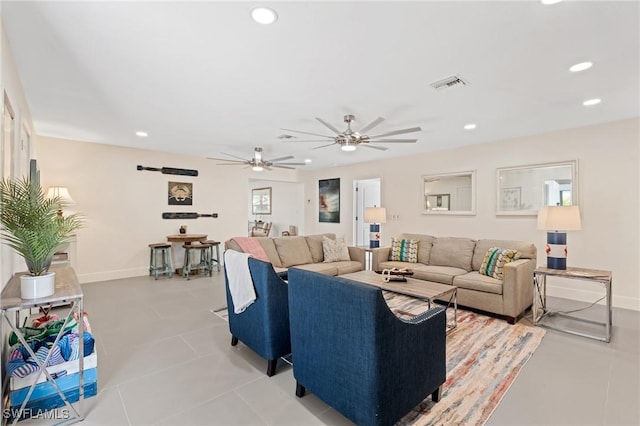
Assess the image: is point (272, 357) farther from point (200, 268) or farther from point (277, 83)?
point (200, 268)

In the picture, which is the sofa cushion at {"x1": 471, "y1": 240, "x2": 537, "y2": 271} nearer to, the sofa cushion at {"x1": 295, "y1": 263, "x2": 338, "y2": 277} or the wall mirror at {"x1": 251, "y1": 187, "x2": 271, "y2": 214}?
the sofa cushion at {"x1": 295, "y1": 263, "x2": 338, "y2": 277}

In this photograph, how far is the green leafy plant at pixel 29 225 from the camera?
5.76ft

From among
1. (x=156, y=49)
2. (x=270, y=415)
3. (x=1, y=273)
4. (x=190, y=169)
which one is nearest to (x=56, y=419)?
(x=1, y=273)

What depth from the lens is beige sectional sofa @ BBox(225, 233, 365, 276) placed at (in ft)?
15.1

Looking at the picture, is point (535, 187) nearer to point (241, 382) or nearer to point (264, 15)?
point (264, 15)

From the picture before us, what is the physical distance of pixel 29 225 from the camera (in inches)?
70.8

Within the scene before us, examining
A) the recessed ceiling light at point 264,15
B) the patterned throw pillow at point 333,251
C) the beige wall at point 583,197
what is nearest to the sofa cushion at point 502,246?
the beige wall at point 583,197

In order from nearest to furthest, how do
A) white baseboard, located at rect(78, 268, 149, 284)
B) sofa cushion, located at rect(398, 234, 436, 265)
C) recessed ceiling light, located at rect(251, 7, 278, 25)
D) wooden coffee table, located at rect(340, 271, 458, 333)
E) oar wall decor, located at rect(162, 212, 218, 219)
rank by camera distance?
recessed ceiling light, located at rect(251, 7, 278, 25), wooden coffee table, located at rect(340, 271, 458, 333), sofa cushion, located at rect(398, 234, 436, 265), white baseboard, located at rect(78, 268, 149, 284), oar wall decor, located at rect(162, 212, 218, 219)

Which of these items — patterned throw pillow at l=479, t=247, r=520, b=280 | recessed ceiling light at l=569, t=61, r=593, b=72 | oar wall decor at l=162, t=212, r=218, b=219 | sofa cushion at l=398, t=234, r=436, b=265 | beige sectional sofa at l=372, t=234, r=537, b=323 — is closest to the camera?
recessed ceiling light at l=569, t=61, r=593, b=72

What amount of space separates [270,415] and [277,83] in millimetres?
2720

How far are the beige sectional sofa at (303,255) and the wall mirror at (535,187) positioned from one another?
2591 mm

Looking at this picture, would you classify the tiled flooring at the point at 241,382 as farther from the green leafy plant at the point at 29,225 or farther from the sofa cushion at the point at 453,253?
the sofa cushion at the point at 453,253

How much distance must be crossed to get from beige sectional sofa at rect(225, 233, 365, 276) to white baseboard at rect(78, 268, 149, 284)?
8.67ft

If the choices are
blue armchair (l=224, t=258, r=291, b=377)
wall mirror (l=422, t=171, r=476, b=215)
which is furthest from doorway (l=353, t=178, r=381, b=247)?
blue armchair (l=224, t=258, r=291, b=377)
